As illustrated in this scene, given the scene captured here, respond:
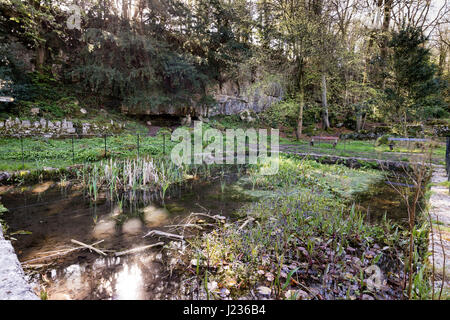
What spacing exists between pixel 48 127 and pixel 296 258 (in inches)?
434

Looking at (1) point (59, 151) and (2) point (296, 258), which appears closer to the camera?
(2) point (296, 258)

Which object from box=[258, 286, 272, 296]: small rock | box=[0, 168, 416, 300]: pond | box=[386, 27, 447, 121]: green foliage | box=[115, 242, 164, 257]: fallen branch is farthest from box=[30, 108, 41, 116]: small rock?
box=[386, 27, 447, 121]: green foliage

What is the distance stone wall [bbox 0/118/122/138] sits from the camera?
898cm

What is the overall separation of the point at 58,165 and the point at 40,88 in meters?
7.82

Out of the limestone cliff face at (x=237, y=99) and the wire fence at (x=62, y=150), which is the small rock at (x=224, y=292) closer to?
the wire fence at (x=62, y=150)

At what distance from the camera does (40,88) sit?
11750 mm

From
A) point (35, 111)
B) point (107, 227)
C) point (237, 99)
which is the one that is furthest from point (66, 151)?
point (237, 99)

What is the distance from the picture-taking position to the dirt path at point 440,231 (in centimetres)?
190

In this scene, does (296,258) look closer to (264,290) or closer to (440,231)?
(264,290)

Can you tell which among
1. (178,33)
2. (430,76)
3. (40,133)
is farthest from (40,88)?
(430,76)

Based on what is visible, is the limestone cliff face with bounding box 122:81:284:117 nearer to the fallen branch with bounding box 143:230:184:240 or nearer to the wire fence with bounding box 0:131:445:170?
the wire fence with bounding box 0:131:445:170

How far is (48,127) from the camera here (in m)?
9.90

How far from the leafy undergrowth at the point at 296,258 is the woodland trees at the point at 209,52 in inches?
399
